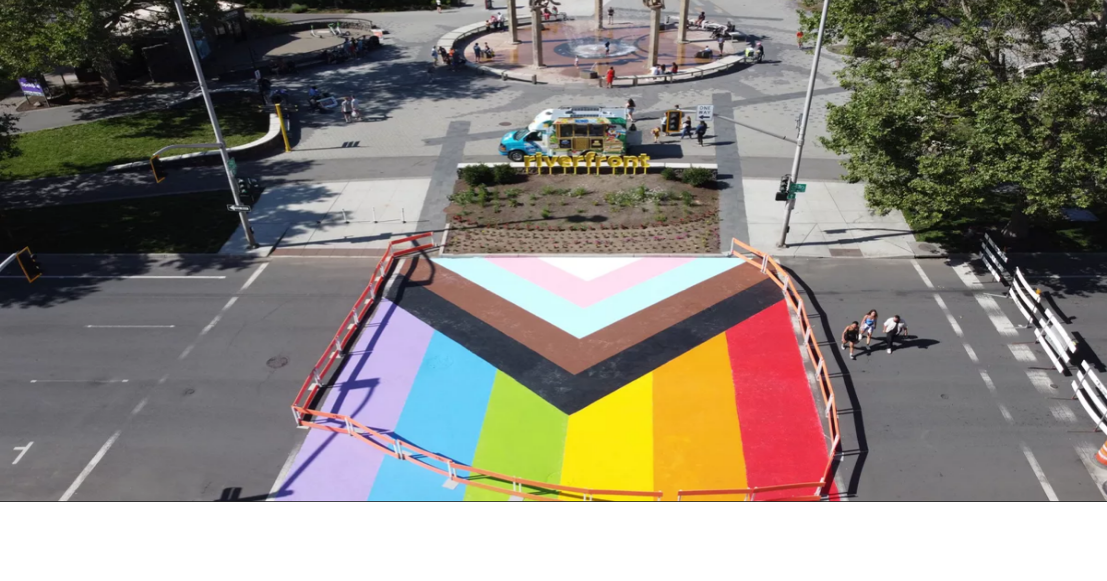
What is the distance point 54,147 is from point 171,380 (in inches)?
868

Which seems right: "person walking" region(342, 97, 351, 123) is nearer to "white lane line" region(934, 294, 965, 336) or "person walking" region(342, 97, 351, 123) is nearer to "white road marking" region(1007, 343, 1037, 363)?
"white lane line" region(934, 294, 965, 336)

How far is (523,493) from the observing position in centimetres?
1688

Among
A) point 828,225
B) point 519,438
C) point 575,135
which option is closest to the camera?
point 519,438

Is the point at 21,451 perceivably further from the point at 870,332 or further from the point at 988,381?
the point at 988,381

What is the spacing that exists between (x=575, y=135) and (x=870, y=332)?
15.9 metres

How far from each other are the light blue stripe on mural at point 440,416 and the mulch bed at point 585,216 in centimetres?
649

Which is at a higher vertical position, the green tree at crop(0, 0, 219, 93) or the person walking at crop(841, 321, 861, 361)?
the green tree at crop(0, 0, 219, 93)

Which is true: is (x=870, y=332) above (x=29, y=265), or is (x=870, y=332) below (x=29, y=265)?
below

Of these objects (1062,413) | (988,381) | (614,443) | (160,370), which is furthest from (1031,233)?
(160,370)

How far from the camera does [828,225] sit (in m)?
27.5

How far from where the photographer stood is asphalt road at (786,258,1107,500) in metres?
17.1

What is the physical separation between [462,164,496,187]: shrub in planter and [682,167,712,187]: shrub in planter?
8.39 metres

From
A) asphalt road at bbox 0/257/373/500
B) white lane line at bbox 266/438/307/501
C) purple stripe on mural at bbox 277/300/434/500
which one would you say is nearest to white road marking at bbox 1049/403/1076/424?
purple stripe on mural at bbox 277/300/434/500
